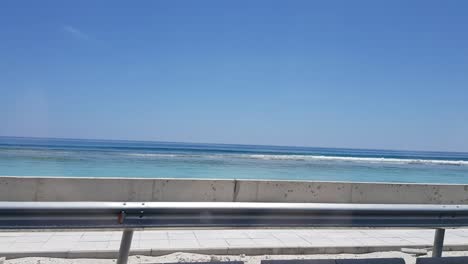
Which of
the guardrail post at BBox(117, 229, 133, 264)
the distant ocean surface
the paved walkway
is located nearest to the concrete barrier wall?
the paved walkway

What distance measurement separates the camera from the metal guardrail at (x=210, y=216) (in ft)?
10.9

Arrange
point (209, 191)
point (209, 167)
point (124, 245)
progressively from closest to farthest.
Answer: point (124, 245), point (209, 191), point (209, 167)

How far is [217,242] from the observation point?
6.58 m

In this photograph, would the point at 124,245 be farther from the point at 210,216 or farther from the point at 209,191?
the point at 209,191

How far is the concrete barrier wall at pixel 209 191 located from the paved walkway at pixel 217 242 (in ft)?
8.45

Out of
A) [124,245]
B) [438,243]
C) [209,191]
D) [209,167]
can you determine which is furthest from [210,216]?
[209,167]

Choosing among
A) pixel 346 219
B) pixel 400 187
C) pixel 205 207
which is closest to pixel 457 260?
pixel 346 219

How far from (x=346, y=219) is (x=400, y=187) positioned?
7.91m

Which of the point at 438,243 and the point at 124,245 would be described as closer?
the point at 124,245

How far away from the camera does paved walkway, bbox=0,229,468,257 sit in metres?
5.86

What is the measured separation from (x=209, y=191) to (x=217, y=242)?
348 centimetres

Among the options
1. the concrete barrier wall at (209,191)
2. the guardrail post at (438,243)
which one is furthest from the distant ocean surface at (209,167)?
the guardrail post at (438,243)

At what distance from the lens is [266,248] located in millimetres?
6242

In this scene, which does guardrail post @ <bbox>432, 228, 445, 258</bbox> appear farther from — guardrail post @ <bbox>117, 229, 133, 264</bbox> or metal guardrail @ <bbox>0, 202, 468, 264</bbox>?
guardrail post @ <bbox>117, 229, 133, 264</bbox>
